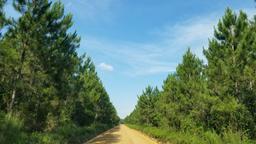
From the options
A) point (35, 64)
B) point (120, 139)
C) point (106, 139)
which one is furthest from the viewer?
point (120, 139)

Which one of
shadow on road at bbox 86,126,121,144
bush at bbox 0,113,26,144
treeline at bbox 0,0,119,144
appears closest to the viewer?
bush at bbox 0,113,26,144

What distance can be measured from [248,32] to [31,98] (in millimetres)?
19025

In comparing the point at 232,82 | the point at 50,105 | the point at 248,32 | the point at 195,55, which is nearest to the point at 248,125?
the point at 232,82

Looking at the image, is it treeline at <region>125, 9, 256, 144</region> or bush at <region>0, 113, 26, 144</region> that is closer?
bush at <region>0, 113, 26, 144</region>

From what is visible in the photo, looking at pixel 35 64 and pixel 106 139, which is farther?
pixel 106 139

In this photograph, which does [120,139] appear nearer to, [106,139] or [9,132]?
[106,139]

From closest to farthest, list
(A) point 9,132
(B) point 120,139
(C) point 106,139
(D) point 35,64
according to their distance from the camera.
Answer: (A) point 9,132 < (D) point 35,64 < (C) point 106,139 < (B) point 120,139

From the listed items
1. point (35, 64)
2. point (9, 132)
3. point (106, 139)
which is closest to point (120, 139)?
point (106, 139)

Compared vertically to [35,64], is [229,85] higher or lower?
lower

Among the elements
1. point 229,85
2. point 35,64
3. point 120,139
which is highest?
point 35,64

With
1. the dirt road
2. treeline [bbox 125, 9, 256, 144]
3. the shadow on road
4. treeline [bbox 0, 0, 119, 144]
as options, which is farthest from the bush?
the dirt road

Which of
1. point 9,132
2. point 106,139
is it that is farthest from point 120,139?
point 9,132

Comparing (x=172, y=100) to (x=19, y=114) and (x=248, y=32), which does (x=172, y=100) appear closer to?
(x=248, y=32)

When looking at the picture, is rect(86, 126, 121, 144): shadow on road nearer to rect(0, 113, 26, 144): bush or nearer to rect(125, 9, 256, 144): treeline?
rect(125, 9, 256, 144): treeline
